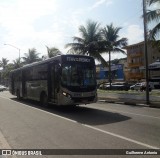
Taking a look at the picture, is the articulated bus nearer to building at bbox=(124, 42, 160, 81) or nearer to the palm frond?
the palm frond

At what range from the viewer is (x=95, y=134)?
418 inches

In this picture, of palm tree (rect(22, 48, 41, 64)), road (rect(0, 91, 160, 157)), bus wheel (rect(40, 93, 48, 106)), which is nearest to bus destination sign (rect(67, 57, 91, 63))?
bus wheel (rect(40, 93, 48, 106))

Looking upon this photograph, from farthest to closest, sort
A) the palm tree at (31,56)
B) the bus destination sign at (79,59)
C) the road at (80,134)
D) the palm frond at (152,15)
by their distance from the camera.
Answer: the palm tree at (31,56)
the palm frond at (152,15)
the bus destination sign at (79,59)
the road at (80,134)

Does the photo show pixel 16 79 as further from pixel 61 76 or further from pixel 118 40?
pixel 118 40

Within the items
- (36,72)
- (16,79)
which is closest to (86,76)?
(36,72)

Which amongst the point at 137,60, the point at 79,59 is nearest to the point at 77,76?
the point at 79,59

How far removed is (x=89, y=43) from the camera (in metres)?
42.1

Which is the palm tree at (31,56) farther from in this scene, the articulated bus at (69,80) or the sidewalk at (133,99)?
the articulated bus at (69,80)

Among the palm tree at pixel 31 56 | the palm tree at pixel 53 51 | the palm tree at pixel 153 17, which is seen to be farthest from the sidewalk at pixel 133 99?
the palm tree at pixel 31 56

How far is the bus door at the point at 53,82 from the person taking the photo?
1838 centimetres

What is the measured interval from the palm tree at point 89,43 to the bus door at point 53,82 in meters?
22.7

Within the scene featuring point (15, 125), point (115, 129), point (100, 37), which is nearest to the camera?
point (115, 129)

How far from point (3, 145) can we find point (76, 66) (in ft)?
31.3

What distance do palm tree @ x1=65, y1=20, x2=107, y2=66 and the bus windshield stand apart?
2358 centimetres
